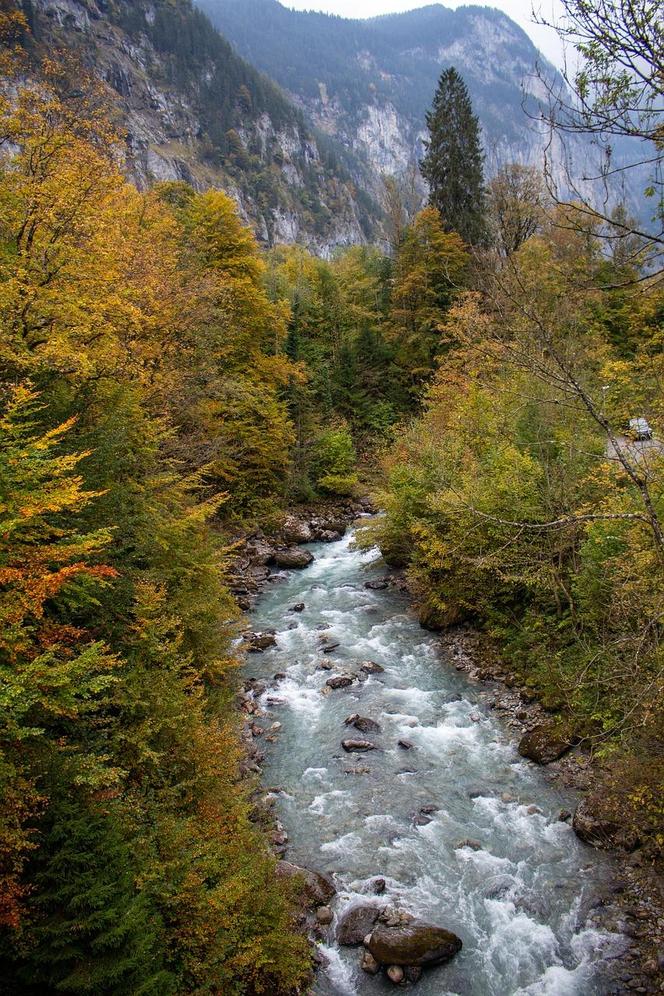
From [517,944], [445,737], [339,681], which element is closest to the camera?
[517,944]

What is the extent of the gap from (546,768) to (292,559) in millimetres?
11851

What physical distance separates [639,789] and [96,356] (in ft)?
34.0

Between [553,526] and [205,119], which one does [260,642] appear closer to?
[553,526]

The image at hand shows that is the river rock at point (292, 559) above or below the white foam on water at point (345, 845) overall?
above

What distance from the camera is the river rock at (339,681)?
39.8ft

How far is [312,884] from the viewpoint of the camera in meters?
7.10

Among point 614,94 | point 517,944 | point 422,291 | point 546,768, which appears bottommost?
point 517,944

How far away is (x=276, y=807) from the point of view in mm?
8719

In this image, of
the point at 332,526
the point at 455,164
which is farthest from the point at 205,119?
the point at 332,526

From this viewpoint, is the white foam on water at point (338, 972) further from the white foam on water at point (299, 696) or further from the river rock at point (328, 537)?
the river rock at point (328, 537)

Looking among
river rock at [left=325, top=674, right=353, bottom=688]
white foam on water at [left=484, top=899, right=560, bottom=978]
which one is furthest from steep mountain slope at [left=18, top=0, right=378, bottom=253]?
white foam on water at [left=484, top=899, right=560, bottom=978]

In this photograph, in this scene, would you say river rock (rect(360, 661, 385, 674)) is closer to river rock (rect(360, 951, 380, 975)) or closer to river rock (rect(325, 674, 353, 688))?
river rock (rect(325, 674, 353, 688))

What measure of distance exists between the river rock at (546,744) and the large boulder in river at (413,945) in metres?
3.61

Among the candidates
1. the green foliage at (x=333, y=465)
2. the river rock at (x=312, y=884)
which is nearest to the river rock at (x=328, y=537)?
the green foliage at (x=333, y=465)
